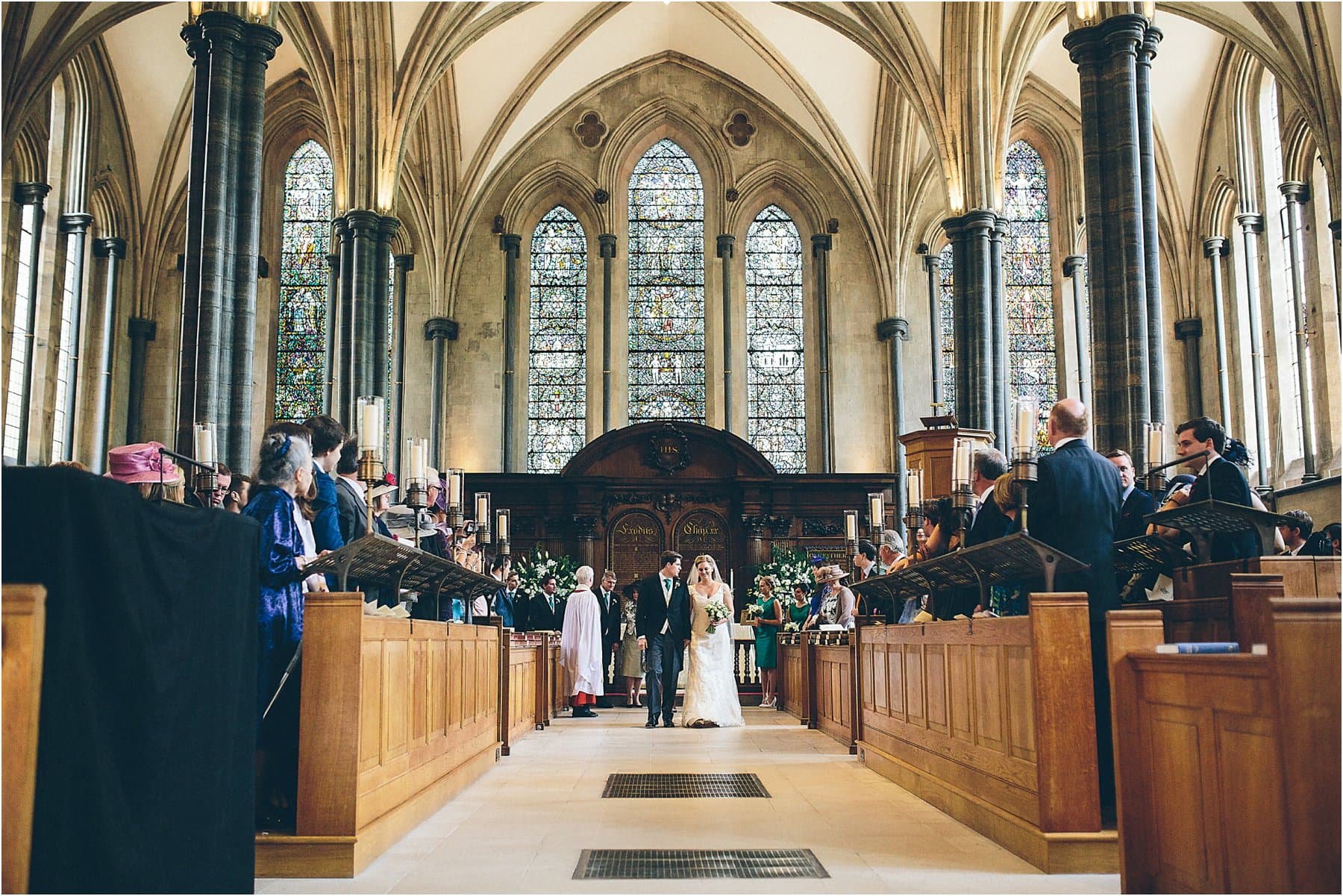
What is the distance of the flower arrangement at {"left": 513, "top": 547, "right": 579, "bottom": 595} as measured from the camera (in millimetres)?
16531

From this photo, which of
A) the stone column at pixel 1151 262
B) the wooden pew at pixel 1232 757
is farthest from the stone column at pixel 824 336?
the wooden pew at pixel 1232 757

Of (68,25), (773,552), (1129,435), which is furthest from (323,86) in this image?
(1129,435)

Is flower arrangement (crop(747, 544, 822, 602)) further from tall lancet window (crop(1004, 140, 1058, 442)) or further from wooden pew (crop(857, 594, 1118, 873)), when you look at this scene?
wooden pew (crop(857, 594, 1118, 873))

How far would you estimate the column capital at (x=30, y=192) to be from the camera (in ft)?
58.4

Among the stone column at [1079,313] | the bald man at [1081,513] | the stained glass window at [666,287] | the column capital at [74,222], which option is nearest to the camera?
the bald man at [1081,513]

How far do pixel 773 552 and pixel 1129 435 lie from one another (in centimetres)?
979

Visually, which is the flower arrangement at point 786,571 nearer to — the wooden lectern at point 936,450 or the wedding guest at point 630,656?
the wedding guest at point 630,656

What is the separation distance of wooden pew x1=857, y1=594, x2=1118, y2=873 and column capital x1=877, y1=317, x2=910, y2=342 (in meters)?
16.6

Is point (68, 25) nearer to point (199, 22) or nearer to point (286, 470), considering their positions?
point (199, 22)

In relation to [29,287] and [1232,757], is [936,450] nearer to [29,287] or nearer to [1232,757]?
[1232,757]

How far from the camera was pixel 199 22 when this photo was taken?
449 inches

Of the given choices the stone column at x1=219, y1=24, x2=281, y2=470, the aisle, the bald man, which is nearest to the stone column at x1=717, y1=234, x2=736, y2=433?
the stone column at x1=219, y1=24, x2=281, y2=470

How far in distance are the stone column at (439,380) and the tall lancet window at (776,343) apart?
5.63 meters

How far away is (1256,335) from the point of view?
64.6 feet
